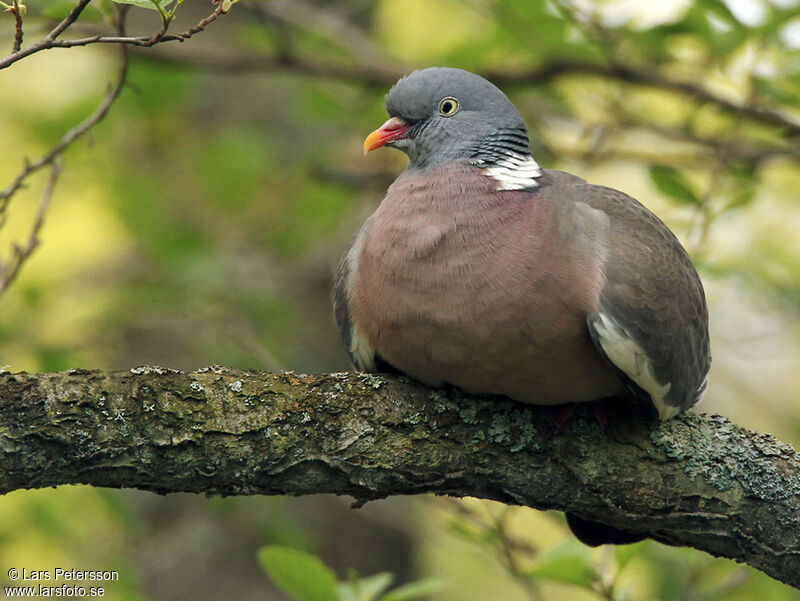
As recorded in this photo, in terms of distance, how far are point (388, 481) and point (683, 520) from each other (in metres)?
0.94

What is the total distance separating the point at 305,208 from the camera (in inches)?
223

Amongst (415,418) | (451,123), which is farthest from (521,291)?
(451,123)

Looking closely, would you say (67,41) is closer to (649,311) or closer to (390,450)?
(390,450)

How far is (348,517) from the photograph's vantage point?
588cm

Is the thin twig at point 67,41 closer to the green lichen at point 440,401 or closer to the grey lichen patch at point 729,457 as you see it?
the green lichen at point 440,401

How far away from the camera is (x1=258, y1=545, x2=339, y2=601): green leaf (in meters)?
2.81

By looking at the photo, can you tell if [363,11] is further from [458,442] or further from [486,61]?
[458,442]

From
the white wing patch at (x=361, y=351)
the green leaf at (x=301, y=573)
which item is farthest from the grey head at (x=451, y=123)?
the green leaf at (x=301, y=573)

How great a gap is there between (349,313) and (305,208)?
8.52 feet

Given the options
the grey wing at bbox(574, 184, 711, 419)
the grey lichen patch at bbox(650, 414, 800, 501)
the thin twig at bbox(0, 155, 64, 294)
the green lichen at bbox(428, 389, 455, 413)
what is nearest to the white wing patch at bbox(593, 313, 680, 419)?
the grey wing at bbox(574, 184, 711, 419)

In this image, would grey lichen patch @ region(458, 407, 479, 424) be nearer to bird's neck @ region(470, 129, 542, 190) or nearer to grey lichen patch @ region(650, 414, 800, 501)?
grey lichen patch @ region(650, 414, 800, 501)

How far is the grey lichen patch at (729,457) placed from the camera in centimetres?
288

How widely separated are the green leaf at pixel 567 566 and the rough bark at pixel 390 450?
20 cm

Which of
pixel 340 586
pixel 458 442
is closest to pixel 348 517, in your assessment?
pixel 340 586
